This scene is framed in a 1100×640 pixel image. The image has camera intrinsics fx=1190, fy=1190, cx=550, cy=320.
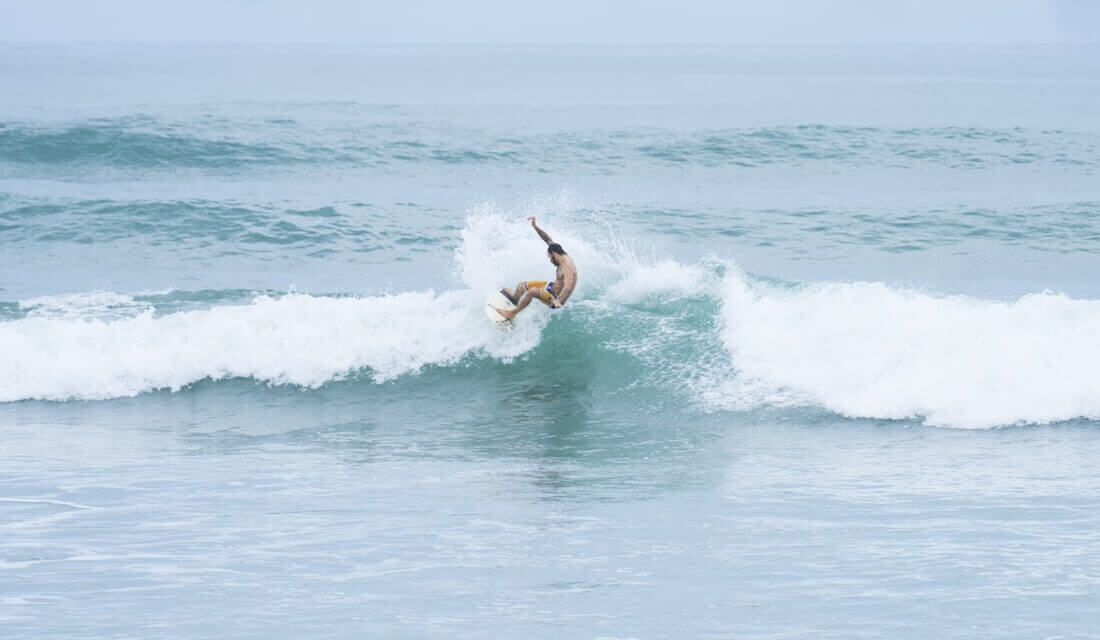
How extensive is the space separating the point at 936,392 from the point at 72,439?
9597 millimetres

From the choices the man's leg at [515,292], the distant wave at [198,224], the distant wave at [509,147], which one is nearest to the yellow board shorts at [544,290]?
the man's leg at [515,292]

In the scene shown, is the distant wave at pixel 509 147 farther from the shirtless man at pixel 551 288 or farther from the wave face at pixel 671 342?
the shirtless man at pixel 551 288

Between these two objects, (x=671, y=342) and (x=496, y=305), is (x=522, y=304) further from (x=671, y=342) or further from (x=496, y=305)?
(x=671, y=342)

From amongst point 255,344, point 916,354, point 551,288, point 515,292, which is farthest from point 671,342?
point 255,344

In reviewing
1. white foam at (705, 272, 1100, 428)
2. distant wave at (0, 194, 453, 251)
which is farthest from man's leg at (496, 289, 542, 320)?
distant wave at (0, 194, 453, 251)

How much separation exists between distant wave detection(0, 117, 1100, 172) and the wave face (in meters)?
16.1

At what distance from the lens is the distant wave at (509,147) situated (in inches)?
1288

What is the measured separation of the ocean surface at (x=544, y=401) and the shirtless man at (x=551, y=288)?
0.87 m

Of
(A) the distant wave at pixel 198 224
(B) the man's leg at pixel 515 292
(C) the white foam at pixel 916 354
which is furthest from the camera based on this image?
(A) the distant wave at pixel 198 224

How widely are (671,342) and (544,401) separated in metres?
2.04

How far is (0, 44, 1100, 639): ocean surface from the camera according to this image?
26.9 feet

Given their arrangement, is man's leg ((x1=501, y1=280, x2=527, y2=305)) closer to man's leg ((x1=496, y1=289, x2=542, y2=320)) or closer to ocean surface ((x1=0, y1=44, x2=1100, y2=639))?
man's leg ((x1=496, y1=289, x2=542, y2=320))

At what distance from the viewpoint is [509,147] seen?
122 feet

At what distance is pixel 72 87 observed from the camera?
7012 cm
